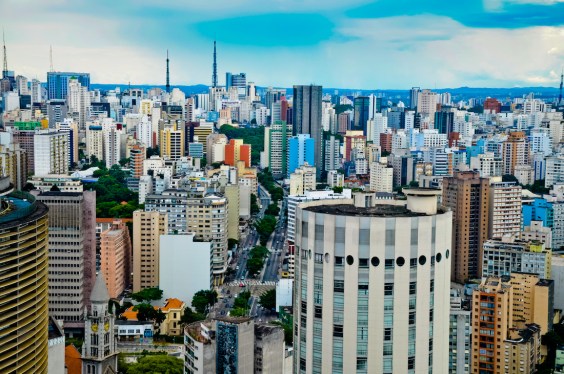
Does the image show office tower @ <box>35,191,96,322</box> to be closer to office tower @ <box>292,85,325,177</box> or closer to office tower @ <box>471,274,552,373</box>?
office tower @ <box>471,274,552,373</box>

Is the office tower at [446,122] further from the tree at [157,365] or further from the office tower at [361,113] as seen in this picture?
the tree at [157,365]

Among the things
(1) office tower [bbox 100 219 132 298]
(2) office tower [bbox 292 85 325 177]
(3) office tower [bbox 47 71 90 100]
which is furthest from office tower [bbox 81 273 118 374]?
(3) office tower [bbox 47 71 90 100]

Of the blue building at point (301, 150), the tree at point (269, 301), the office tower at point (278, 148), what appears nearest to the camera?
the tree at point (269, 301)

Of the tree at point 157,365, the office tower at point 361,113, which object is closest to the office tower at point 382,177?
the tree at point 157,365

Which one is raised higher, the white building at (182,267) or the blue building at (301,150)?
Answer: the blue building at (301,150)

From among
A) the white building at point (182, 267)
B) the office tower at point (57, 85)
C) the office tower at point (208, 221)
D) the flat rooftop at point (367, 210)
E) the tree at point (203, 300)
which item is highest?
the office tower at point (57, 85)

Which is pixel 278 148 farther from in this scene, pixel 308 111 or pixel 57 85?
pixel 57 85

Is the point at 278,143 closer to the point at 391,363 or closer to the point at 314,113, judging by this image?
the point at 314,113
